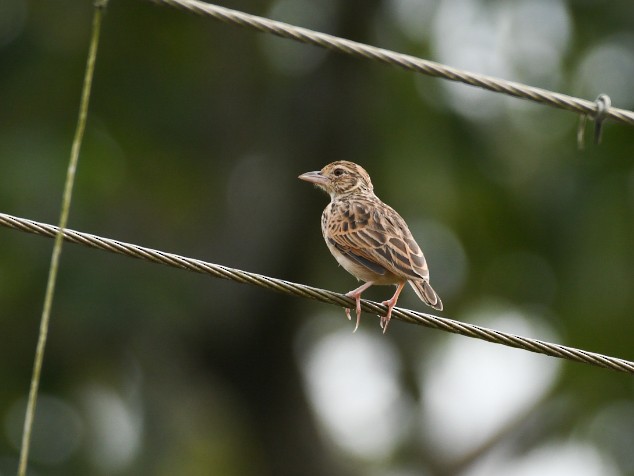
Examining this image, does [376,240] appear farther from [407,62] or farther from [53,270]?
[53,270]

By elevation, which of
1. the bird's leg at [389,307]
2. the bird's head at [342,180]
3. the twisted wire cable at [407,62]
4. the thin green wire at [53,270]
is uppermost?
the bird's head at [342,180]

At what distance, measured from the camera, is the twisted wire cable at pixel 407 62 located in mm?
6945

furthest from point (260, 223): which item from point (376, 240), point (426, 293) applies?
point (426, 293)

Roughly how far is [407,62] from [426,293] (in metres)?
1.74

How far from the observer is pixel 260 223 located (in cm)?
1997

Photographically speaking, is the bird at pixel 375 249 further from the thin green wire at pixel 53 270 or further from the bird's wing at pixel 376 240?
the thin green wire at pixel 53 270

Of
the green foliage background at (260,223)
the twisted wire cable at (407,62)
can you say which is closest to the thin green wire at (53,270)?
the twisted wire cable at (407,62)

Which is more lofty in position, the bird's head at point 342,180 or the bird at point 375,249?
the bird's head at point 342,180

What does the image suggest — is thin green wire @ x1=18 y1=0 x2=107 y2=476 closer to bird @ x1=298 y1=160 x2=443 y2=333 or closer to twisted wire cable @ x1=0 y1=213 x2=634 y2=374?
twisted wire cable @ x1=0 y1=213 x2=634 y2=374

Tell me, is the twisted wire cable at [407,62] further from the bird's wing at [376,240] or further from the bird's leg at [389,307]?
the bird's wing at [376,240]

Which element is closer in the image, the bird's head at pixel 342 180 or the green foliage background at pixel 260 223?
the bird's head at pixel 342 180

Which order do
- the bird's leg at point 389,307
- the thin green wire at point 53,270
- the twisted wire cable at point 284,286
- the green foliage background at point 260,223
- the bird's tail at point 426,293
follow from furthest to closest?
the green foliage background at point 260,223 → the bird's tail at point 426,293 → the bird's leg at point 389,307 → the twisted wire cable at point 284,286 → the thin green wire at point 53,270

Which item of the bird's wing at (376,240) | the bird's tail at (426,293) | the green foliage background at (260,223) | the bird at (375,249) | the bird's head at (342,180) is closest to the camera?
Result: the bird's tail at (426,293)

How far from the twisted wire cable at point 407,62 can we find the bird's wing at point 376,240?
1.58 metres
